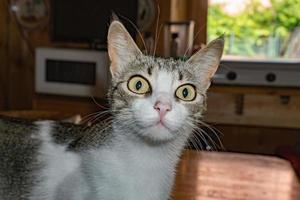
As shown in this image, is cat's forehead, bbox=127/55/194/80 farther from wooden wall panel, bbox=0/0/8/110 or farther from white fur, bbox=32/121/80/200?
wooden wall panel, bbox=0/0/8/110

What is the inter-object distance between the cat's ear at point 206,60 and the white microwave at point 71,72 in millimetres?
2198

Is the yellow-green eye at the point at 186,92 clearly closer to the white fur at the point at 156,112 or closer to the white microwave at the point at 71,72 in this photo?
the white fur at the point at 156,112

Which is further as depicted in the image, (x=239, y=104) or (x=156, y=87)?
(x=239, y=104)

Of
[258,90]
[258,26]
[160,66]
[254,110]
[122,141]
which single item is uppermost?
[258,26]

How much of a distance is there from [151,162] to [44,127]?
19 cm

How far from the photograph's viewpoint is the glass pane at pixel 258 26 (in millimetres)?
3480

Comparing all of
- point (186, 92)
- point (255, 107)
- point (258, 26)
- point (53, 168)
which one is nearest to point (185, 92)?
point (186, 92)

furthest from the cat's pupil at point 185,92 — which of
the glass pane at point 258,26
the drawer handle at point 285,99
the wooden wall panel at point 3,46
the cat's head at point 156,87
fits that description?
the wooden wall panel at point 3,46

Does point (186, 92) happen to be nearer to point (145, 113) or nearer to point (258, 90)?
point (145, 113)

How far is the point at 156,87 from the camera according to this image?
825 mm

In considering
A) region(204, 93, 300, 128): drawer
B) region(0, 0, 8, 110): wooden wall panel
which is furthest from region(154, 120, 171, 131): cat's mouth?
region(0, 0, 8, 110): wooden wall panel

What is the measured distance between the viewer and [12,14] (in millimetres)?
3645

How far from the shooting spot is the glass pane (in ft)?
11.4

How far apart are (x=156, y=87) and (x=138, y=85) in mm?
34
